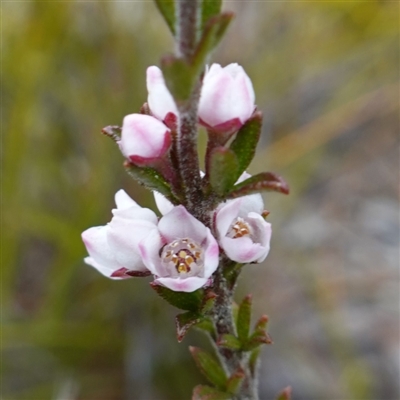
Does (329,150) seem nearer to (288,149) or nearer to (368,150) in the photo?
(368,150)

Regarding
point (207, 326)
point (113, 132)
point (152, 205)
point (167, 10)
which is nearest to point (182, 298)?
point (207, 326)

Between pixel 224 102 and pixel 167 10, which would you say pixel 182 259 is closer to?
pixel 224 102

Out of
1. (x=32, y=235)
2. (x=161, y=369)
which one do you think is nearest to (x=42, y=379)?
(x=161, y=369)

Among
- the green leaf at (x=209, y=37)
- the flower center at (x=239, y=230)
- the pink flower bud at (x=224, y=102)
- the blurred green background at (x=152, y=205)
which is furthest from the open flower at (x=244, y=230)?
the blurred green background at (x=152, y=205)

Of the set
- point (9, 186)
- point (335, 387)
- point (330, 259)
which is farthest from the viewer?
point (330, 259)

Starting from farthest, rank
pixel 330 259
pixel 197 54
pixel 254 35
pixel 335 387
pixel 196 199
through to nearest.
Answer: pixel 254 35 → pixel 330 259 → pixel 335 387 → pixel 196 199 → pixel 197 54

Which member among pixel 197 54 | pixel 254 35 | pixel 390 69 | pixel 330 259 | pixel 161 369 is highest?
pixel 254 35
